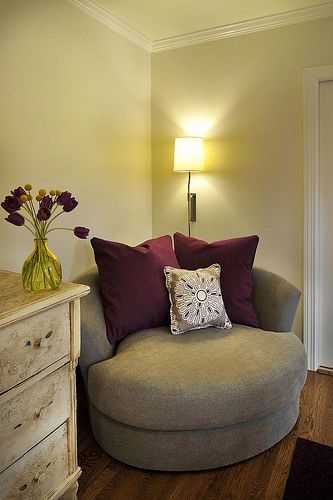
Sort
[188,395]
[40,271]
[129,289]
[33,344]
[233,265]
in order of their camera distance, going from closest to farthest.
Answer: [33,344] < [40,271] < [188,395] < [129,289] < [233,265]

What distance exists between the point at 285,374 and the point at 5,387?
1.23 m

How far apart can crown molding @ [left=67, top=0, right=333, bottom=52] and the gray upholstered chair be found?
1.80 meters

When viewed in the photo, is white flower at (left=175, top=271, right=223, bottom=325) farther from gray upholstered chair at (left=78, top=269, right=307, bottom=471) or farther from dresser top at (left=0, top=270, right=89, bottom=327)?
dresser top at (left=0, top=270, right=89, bottom=327)

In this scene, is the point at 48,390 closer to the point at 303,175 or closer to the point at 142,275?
the point at 142,275

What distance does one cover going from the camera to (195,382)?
69.6 inches

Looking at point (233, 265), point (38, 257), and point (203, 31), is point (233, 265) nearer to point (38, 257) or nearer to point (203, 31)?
point (38, 257)

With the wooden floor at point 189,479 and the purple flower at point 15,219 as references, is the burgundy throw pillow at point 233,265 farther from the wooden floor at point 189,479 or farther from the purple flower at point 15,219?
the purple flower at point 15,219

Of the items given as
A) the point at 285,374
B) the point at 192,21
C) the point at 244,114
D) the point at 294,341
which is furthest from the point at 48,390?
the point at 192,21

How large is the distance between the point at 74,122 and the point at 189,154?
815 millimetres

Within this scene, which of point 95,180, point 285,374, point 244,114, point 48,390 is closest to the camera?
point 48,390

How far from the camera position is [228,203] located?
306 centimetres

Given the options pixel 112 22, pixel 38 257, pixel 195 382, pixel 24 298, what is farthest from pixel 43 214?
pixel 112 22

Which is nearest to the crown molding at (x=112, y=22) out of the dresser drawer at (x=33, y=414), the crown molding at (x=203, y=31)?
the crown molding at (x=203, y=31)

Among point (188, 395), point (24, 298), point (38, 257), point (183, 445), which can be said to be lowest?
point (183, 445)
